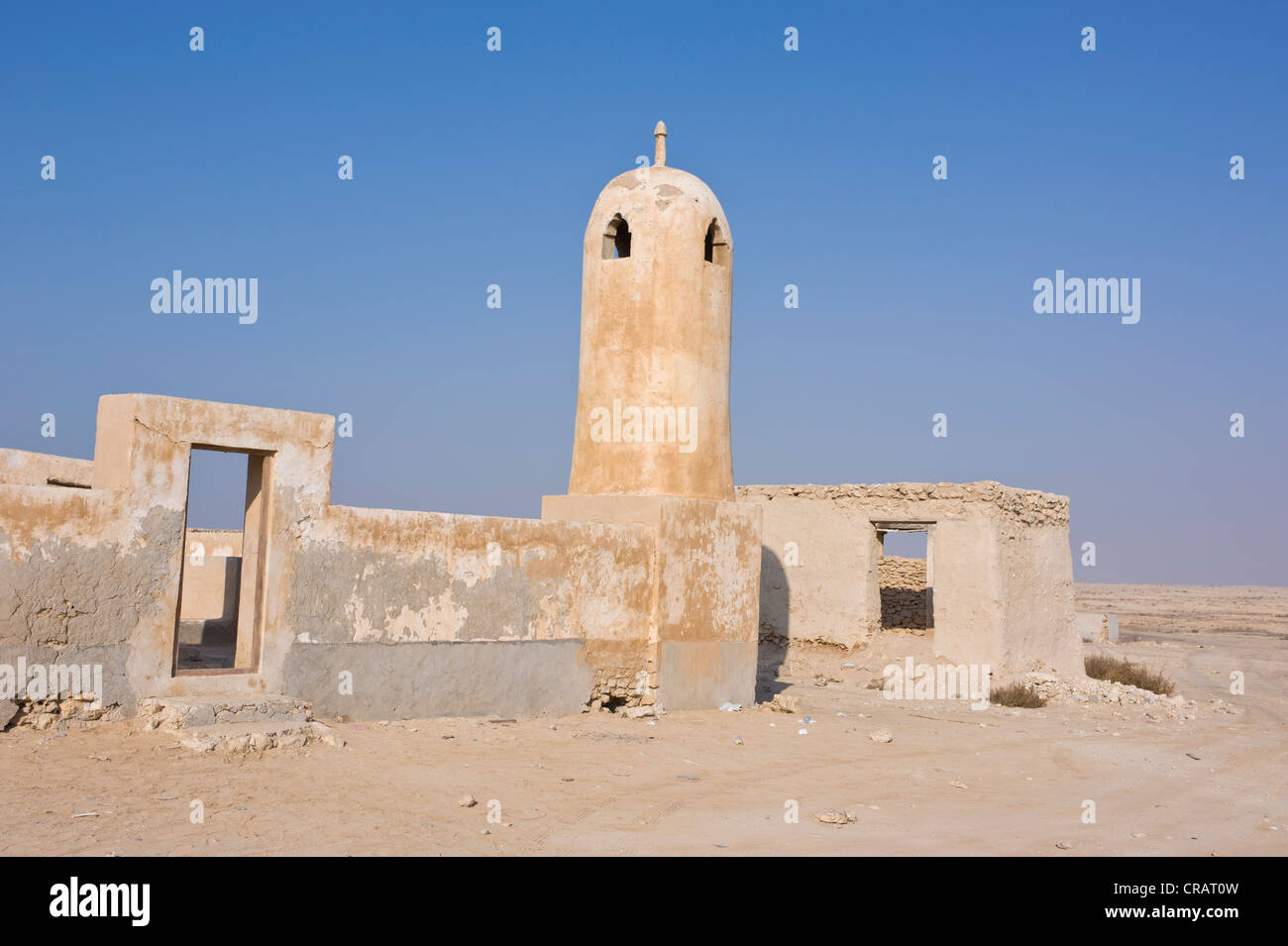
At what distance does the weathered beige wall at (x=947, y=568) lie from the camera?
584 inches

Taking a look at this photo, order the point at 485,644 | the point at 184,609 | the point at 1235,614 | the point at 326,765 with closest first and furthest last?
the point at 326,765, the point at 485,644, the point at 184,609, the point at 1235,614

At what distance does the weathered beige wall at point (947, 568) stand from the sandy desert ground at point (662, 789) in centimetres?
302

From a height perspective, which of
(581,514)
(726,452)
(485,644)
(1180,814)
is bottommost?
(1180,814)

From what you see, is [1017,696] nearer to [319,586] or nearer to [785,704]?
[785,704]

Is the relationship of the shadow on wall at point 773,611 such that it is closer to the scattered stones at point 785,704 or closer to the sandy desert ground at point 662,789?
the scattered stones at point 785,704

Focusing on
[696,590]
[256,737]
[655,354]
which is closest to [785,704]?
[696,590]

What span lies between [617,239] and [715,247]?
1109 mm
